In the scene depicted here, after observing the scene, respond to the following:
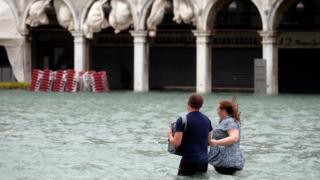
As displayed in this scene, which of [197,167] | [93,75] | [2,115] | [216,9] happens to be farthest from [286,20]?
[197,167]

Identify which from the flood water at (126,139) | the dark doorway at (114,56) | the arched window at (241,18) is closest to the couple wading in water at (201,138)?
the flood water at (126,139)

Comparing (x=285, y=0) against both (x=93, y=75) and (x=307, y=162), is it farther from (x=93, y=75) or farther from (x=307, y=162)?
(x=307, y=162)

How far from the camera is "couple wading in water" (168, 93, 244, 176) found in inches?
423

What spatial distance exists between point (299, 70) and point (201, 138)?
2827 centimetres

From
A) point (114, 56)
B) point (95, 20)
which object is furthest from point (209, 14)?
point (114, 56)

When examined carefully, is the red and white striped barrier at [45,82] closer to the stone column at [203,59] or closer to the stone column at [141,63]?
the stone column at [141,63]

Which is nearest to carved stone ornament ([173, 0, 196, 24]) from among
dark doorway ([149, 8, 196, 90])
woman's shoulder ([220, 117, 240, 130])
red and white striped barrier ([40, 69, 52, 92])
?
dark doorway ([149, 8, 196, 90])

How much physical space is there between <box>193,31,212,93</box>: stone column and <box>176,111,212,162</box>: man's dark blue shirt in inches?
952

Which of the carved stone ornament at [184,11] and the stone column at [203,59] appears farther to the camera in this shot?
the carved stone ornament at [184,11]

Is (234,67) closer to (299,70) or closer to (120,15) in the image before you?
(299,70)

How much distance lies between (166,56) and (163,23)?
65.9 inches

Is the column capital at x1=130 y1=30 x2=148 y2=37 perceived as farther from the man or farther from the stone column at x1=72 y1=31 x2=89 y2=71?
the man

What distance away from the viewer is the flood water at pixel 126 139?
1243 cm

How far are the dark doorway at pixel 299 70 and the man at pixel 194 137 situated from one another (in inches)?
1074
